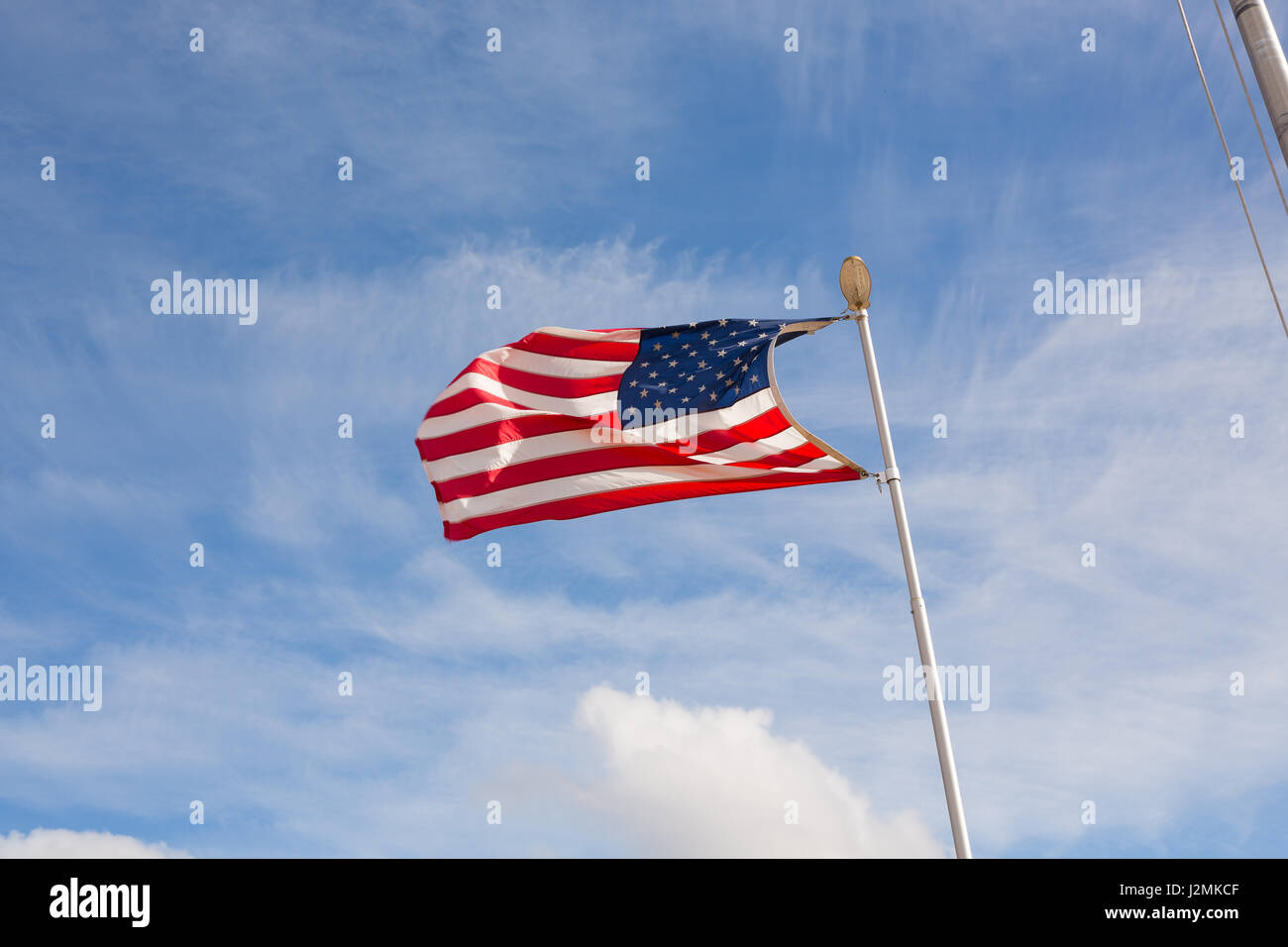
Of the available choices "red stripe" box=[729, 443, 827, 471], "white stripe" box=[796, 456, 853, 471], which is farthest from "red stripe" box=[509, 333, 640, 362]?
"white stripe" box=[796, 456, 853, 471]

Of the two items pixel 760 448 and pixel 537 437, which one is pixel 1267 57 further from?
pixel 537 437

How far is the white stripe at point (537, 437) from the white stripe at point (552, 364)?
103 cm

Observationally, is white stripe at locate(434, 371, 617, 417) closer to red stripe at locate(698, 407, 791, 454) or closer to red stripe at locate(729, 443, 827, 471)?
red stripe at locate(698, 407, 791, 454)

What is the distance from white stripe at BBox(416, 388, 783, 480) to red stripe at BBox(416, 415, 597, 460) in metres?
0.07

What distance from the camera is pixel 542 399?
18.1m

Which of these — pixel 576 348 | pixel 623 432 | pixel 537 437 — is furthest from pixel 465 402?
pixel 623 432

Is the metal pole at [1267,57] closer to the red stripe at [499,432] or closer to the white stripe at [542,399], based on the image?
the white stripe at [542,399]

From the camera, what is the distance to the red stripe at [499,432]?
1762 centimetres

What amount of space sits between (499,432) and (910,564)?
7093 millimetres

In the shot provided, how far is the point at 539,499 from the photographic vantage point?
17266 mm

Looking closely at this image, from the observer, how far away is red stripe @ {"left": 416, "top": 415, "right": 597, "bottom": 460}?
17.6m

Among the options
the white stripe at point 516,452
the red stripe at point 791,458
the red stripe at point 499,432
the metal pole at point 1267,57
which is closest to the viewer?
the metal pole at point 1267,57

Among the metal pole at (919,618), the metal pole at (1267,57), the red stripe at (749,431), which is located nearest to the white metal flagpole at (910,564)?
the metal pole at (919,618)
